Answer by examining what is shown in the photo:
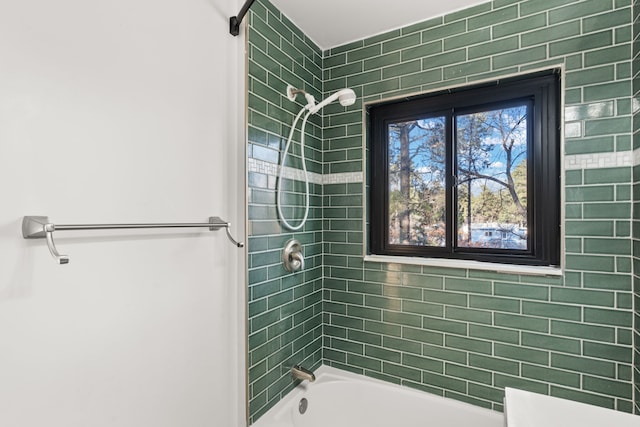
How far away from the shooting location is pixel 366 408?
1884mm

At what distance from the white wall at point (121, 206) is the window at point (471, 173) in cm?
103

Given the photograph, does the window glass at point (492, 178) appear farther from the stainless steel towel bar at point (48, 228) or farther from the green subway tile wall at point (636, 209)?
the stainless steel towel bar at point (48, 228)

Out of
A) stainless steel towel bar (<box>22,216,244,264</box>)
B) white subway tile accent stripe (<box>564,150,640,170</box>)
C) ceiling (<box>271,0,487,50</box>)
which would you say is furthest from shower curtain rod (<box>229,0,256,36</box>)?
white subway tile accent stripe (<box>564,150,640,170</box>)

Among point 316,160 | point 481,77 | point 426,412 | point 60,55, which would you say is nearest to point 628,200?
point 481,77

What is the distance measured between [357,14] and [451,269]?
151 centimetres

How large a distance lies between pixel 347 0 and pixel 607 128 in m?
1.38

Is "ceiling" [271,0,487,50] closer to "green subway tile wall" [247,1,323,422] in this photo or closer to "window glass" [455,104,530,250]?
"green subway tile wall" [247,1,323,422]

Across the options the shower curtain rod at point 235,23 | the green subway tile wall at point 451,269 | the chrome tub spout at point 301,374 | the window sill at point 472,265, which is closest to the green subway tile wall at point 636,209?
the green subway tile wall at point 451,269

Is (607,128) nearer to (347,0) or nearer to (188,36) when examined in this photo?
(347,0)

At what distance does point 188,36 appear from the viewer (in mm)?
1217

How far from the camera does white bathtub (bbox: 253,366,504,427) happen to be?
65.4 inches

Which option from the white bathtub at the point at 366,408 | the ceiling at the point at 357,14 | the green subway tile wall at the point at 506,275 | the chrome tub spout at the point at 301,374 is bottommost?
the white bathtub at the point at 366,408

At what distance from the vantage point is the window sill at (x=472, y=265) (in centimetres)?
155

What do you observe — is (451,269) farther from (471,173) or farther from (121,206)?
(121,206)
